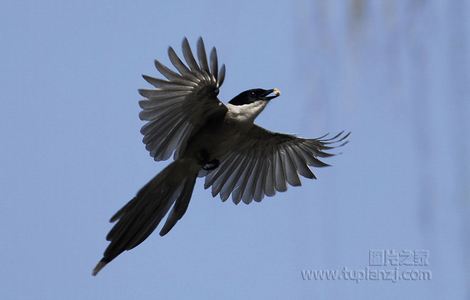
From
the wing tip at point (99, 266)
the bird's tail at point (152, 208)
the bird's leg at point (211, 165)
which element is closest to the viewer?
the wing tip at point (99, 266)

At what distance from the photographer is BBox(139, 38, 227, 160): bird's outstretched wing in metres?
4.72

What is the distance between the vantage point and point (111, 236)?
461 centimetres

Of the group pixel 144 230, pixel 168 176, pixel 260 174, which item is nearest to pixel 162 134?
pixel 168 176

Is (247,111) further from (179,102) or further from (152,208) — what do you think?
(152,208)

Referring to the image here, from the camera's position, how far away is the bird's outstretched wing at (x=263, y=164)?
5.89m

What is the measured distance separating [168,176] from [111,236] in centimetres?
71

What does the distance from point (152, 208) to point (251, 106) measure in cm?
114

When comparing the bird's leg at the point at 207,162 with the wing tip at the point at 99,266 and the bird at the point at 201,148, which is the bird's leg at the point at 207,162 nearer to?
the bird at the point at 201,148

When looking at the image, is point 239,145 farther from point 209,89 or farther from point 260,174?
point 209,89

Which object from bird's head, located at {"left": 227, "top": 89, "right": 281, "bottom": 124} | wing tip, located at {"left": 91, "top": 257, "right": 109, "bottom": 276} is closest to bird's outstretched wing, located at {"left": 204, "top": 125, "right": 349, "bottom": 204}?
bird's head, located at {"left": 227, "top": 89, "right": 281, "bottom": 124}

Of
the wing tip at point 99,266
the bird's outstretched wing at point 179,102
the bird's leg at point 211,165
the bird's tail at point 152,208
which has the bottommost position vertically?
the wing tip at point 99,266

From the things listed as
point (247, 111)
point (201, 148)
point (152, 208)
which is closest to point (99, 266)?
point (152, 208)

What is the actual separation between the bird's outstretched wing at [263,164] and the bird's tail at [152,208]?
0.66 m

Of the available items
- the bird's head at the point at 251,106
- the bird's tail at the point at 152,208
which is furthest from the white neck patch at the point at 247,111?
the bird's tail at the point at 152,208
